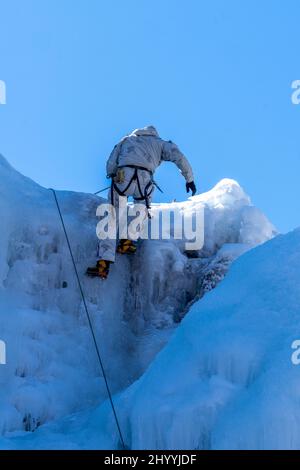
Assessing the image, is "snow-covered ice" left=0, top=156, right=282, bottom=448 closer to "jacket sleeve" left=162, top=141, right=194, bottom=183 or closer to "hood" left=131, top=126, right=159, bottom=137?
"jacket sleeve" left=162, top=141, right=194, bottom=183

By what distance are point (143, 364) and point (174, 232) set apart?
2.11 meters

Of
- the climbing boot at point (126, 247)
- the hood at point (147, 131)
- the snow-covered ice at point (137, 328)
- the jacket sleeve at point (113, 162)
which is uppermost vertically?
the hood at point (147, 131)

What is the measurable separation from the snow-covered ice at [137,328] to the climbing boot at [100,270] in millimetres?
100

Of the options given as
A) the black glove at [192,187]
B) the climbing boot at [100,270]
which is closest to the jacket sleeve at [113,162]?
the black glove at [192,187]

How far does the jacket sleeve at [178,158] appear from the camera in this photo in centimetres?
845

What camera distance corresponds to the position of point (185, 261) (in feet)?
26.9

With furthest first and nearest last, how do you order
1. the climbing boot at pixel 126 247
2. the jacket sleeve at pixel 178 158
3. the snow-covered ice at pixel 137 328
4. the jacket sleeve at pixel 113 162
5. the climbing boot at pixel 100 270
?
the jacket sleeve at pixel 178 158 → the jacket sleeve at pixel 113 162 → the climbing boot at pixel 126 247 → the climbing boot at pixel 100 270 → the snow-covered ice at pixel 137 328

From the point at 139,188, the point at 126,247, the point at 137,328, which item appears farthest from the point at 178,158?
the point at 137,328

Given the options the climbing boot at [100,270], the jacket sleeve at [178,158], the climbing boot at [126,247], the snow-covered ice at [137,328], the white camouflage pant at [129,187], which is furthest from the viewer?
the jacket sleeve at [178,158]

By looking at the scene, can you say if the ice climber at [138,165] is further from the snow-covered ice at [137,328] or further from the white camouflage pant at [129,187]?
the snow-covered ice at [137,328]

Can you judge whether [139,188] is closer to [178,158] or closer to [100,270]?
[178,158]

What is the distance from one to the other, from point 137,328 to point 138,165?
1964 mm
